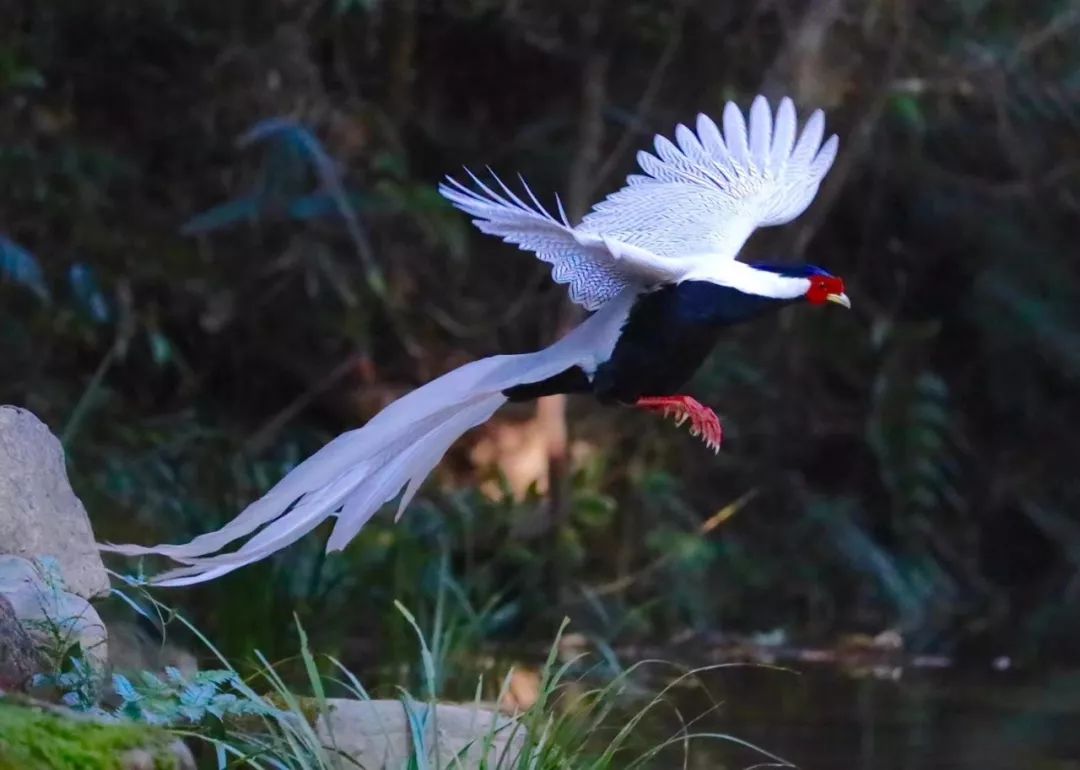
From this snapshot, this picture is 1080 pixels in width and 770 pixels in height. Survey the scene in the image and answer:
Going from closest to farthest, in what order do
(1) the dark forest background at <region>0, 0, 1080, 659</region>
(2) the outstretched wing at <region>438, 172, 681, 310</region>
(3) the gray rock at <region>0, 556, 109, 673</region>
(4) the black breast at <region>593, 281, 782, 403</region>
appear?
(3) the gray rock at <region>0, 556, 109, 673</region> → (2) the outstretched wing at <region>438, 172, 681, 310</region> → (4) the black breast at <region>593, 281, 782, 403</region> → (1) the dark forest background at <region>0, 0, 1080, 659</region>

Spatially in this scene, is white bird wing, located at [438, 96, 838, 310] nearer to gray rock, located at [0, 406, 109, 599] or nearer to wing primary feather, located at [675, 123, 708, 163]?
wing primary feather, located at [675, 123, 708, 163]

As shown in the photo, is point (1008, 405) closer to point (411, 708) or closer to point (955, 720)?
point (955, 720)

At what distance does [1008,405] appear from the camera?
8922 millimetres

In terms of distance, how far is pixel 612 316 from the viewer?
366 cm

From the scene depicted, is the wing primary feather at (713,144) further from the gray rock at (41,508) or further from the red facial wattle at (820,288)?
the gray rock at (41,508)

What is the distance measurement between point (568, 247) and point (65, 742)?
155cm

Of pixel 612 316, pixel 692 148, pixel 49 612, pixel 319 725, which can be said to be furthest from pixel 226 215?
pixel 49 612

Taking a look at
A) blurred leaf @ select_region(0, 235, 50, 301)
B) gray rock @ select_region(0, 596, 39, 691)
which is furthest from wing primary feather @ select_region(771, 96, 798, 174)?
blurred leaf @ select_region(0, 235, 50, 301)

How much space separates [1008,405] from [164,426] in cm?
430

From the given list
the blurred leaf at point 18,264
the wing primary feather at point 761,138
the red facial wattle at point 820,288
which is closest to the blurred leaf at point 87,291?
the blurred leaf at point 18,264

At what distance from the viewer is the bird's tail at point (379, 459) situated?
3.29 metres

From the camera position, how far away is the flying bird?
3328 mm

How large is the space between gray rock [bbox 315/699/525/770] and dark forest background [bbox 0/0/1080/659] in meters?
3.01

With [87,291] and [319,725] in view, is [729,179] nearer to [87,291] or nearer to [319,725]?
[319,725]
